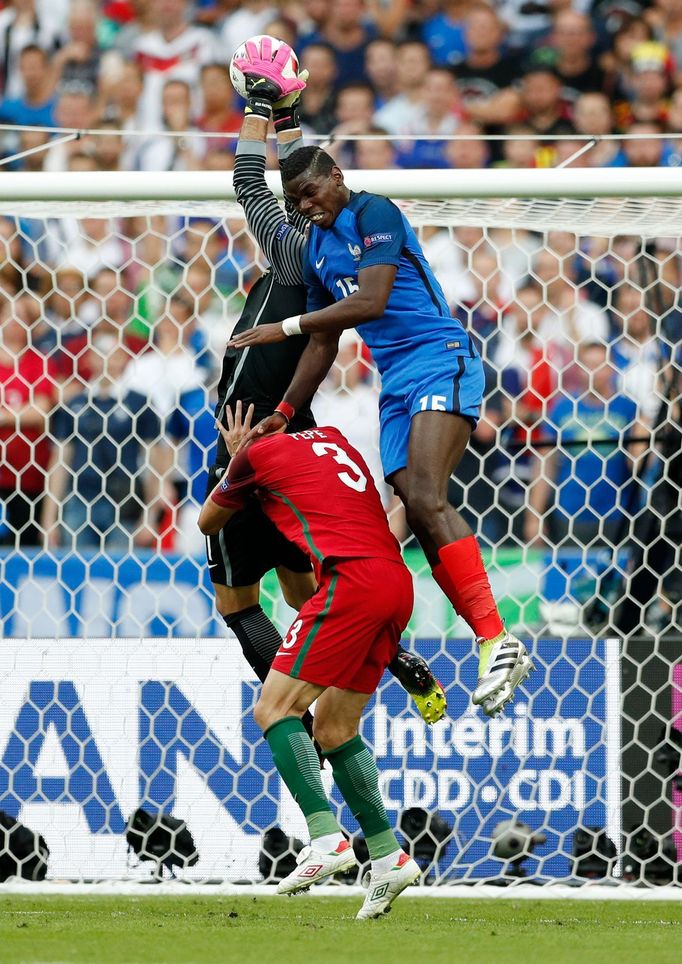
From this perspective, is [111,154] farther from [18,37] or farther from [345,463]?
[345,463]

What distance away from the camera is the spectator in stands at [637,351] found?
6164 mm

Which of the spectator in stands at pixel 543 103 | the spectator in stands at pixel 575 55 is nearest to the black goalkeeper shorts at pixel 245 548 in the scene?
the spectator in stands at pixel 543 103

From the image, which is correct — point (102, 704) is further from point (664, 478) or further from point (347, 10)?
point (347, 10)

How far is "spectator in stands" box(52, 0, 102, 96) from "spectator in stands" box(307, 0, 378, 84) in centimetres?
177

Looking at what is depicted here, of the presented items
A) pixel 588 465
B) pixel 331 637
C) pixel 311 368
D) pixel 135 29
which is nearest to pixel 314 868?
pixel 331 637

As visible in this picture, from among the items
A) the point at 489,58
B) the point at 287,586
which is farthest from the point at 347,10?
the point at 287,586

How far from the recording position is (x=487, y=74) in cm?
1101

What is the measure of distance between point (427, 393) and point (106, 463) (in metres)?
2.72

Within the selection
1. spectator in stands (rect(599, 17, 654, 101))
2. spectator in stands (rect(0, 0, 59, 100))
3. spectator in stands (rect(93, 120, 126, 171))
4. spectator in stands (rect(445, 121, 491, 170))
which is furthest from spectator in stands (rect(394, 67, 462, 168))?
spectator in stands (rect(0, 0, 59, 100))

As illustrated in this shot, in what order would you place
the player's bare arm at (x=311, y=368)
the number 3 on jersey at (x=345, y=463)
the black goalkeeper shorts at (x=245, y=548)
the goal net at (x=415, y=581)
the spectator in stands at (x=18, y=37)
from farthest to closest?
the spectator in stands at (x=18, y=37)
the goal net at (x=415, y=581)
the black goalkeeper shorts at (x=245, y=548)
the player's bare arm at (x=311, y=368)
the number 3 on jersey at (x=345, y=463)

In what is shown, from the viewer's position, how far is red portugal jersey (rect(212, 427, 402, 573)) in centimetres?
427

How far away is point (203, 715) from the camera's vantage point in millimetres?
5488

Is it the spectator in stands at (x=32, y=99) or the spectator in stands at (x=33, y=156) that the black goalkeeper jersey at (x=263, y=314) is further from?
the spectator in stands at (x=32, y=99)

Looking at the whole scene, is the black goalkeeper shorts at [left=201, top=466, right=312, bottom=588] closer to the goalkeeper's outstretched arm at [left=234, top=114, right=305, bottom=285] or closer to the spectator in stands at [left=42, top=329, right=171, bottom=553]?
the goalkeeper's outstretched arm at [left=234, top=114, right=305, bottom=285]
